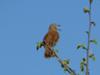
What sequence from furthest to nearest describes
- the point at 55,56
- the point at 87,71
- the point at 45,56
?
the point at 45,56, the point at 55,56, the point at 87,71

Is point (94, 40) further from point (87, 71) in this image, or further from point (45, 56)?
point (45, 56)

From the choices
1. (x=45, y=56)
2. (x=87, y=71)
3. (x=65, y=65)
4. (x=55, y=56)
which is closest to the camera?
(x=87, y=71)

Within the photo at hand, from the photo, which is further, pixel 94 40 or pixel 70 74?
pixel 94 40

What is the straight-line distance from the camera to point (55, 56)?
4527 millimetres

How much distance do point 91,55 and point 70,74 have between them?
0.48 meters

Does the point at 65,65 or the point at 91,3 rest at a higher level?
the point at 91,3

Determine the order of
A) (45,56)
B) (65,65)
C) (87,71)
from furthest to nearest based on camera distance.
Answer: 1. (45,56)
2. (65,65)
3. (87,71)

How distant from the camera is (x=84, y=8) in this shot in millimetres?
4230

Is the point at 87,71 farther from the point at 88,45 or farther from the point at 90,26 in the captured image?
the point at 90,26

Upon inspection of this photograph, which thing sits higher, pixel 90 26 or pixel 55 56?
pixel 90 26

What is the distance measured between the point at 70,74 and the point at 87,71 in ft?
0.78

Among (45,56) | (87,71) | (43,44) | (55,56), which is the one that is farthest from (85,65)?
(45,56)

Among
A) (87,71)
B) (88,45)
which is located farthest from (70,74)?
(88,45)

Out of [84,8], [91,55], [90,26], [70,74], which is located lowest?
[70,74]
